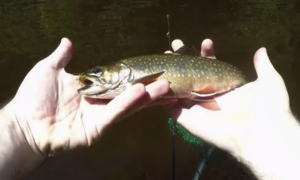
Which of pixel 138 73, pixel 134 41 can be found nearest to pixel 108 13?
pixel 134 41

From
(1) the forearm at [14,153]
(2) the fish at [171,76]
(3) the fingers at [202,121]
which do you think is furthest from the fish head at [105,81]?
(1) the forearm at [14,153]

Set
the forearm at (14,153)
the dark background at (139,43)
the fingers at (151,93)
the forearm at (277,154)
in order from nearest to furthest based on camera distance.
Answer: the forearm at (14,153) < the forearm at (277,154) < the fingers at (151,93) < the dark background at (139,43)

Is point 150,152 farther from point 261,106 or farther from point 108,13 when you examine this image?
point 108,13

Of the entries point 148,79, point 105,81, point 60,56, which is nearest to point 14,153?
point 105,81

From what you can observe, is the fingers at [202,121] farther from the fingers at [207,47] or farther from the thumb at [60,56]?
the thumb at [60,56]

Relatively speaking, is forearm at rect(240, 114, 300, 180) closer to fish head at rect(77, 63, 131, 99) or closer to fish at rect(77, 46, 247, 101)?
fish at rect(77, 46, 247, 101)

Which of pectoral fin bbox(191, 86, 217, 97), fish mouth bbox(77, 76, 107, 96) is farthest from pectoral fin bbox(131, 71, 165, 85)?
pectoral fin bbox(191, 86, 217, 97)
